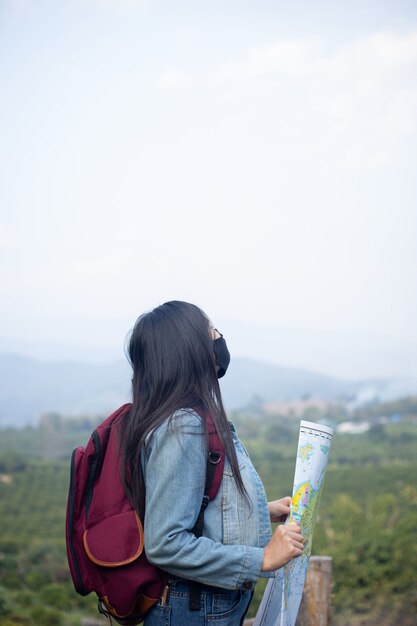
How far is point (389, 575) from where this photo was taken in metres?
8.96

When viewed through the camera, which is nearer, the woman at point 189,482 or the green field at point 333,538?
the woman at point 189,482

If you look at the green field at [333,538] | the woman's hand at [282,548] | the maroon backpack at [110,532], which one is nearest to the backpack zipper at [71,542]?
the maroon backpack at [110,532]

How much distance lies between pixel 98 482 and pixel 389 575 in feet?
28.2

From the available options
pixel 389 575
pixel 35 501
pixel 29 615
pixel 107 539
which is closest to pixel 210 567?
pixel 107 539

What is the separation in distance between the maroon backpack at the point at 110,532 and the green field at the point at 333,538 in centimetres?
566

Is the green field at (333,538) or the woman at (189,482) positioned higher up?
the woman at (189,482)

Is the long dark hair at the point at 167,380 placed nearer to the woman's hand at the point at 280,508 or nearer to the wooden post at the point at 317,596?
the woman's hand at the point at 280,508

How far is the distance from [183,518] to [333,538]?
37.9ft

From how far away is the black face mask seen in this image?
1.50 metres

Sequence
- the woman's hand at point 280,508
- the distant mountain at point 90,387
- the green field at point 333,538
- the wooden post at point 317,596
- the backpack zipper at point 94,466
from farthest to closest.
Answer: the distant mountain at point 90,387 < the green field at point 333,538 < the wooden post at point 317,596 < the woman's hand at point 280,508 < the backpack zipper at point 94,466

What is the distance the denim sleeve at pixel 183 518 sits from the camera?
4.32 feet

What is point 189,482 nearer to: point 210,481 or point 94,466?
point 210,481

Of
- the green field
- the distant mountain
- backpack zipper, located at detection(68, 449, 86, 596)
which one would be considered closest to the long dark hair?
backpack zipper, located at detection(68, 449, 86, 596)

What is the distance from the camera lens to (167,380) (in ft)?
4.71
